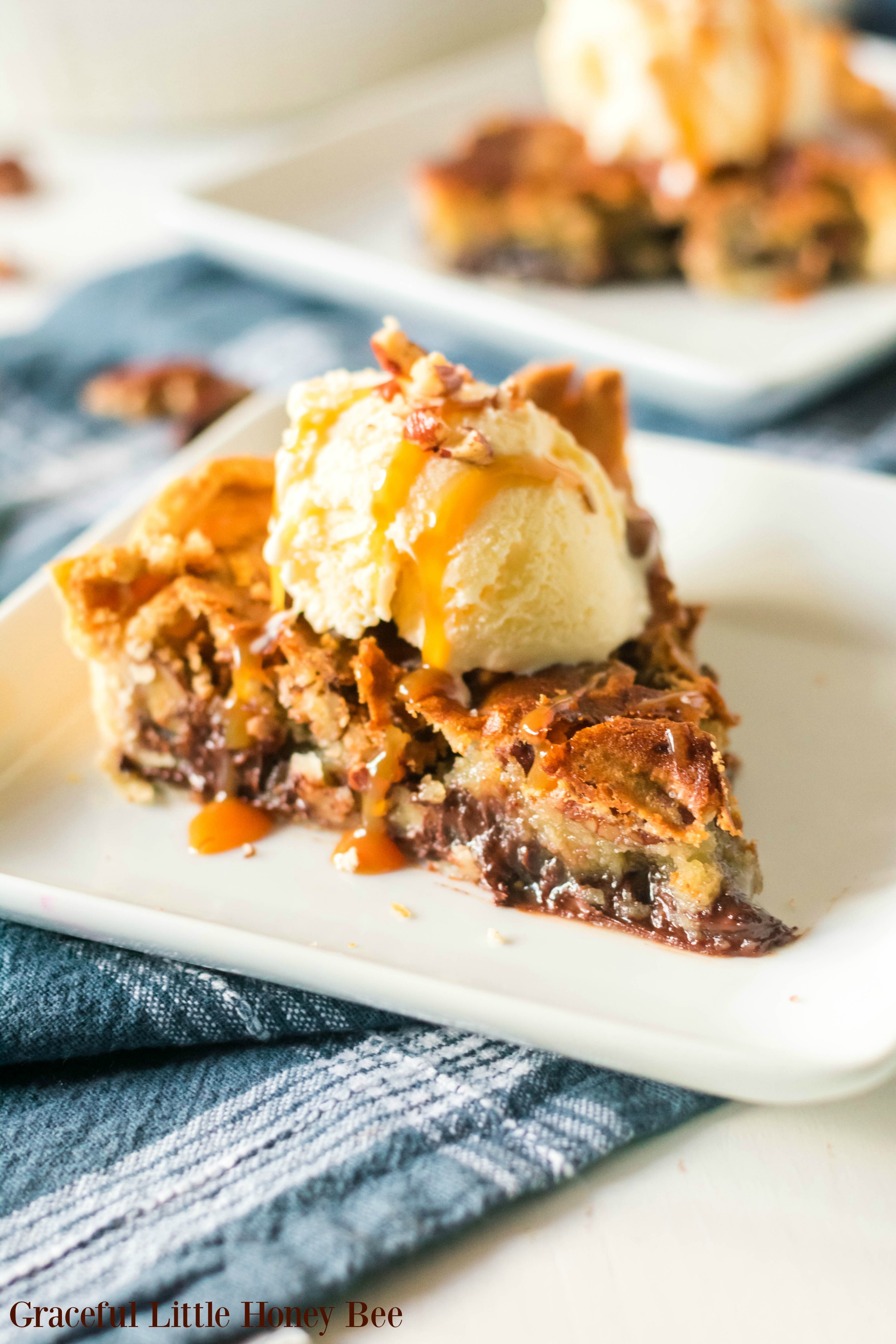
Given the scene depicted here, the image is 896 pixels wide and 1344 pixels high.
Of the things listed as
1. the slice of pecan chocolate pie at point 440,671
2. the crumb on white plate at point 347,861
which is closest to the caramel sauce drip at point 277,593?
the slice of pecan chocolate pie at point 440,671

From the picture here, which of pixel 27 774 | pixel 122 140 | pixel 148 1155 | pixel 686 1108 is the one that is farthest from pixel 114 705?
pixel 122 140

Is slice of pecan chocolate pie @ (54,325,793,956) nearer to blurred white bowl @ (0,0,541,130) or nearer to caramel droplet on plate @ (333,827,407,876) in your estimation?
caramel droplet on plate @ (333,827,407,876)

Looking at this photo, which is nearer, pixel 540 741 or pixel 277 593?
pixel 540 741

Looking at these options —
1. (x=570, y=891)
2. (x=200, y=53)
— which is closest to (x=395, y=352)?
(x=570, y=891)

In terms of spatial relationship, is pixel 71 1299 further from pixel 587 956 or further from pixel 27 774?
pixel 27 774

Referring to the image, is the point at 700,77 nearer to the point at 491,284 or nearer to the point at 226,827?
the point at 491,284

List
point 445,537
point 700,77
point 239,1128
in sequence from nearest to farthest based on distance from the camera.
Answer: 1. point 239,1128
2. point 445,537
3. point 700,77

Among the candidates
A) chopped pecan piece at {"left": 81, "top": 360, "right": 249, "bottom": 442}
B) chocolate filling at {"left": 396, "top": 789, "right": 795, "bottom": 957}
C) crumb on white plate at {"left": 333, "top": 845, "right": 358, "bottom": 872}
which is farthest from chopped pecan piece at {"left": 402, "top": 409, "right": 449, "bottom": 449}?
chopped pecan piece at {"left": 81, "top": 360, "right": 249, "bottom": 442}
